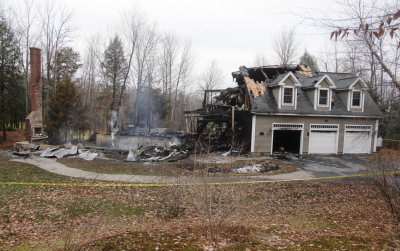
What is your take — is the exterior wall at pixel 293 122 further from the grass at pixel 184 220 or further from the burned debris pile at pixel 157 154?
the grass at pixel 184 220

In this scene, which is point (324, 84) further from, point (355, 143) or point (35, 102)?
→ point (35, 102)

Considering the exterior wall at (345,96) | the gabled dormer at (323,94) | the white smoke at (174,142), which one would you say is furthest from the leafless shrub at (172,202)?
the exterior wall at (345,96)

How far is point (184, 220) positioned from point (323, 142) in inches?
741

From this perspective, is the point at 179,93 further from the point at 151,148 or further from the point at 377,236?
the point at 377,236

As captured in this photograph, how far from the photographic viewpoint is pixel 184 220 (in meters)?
7.01

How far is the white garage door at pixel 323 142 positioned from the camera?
2181 cm

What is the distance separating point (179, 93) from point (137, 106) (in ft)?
34.9

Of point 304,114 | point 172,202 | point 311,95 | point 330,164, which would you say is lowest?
point 330,164

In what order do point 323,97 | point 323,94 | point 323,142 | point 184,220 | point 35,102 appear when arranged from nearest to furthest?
point 184,220 < point 323,142 < point 323,97 < point 323,94 < point 35,102

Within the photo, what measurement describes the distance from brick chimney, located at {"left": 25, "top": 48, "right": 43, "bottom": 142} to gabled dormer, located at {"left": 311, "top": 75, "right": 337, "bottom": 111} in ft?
90.8

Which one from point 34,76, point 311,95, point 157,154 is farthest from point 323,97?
point 34,76

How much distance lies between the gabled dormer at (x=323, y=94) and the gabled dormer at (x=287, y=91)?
197 centimetres

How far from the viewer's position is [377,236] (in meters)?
5.64

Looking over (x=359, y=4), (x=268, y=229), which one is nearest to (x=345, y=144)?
(x=359, y=4)
